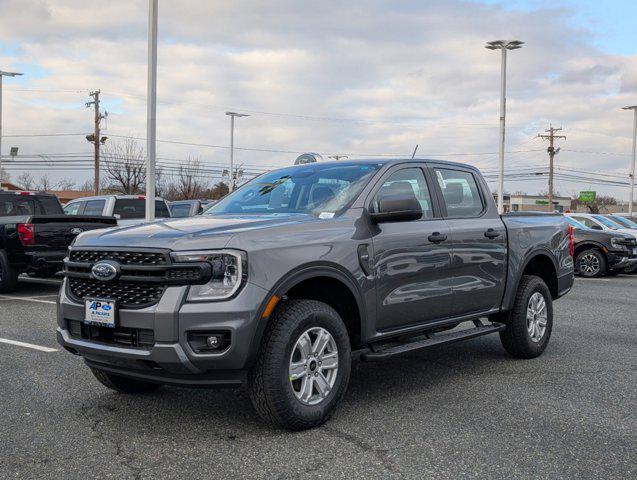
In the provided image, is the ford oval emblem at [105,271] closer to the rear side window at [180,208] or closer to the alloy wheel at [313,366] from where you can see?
the alloy wheel at [313,366]

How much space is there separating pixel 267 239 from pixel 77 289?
1378 millimetres

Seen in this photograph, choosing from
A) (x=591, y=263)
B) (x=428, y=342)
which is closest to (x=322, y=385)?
(x=428, y=342)

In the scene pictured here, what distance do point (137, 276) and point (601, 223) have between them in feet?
50.2

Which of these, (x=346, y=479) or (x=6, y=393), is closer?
(x=346, y=479)

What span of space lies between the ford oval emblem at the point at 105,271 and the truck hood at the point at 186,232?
0.14 metres

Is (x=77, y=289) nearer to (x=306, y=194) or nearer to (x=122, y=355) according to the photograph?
(x=122, y=355)

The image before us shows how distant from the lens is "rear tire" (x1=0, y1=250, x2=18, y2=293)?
11.2m

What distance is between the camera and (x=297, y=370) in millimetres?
4254

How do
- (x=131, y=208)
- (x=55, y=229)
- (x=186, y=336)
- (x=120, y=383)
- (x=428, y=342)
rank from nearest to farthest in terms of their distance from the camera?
(x=186, y=336), (x=120, y=383), (x=428, y=342), (x=55, y=229), (x=131, y=208)

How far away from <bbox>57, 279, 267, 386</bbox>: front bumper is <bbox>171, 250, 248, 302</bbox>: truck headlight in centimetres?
6

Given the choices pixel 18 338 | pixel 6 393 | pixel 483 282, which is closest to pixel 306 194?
pixel 483 282

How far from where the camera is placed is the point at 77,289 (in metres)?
4.52

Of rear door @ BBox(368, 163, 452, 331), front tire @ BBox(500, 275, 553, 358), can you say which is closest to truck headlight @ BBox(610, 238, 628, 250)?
front tire @ BBox(500, 275, 553, 358)

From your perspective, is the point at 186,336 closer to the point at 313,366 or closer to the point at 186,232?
the point at 186,232
